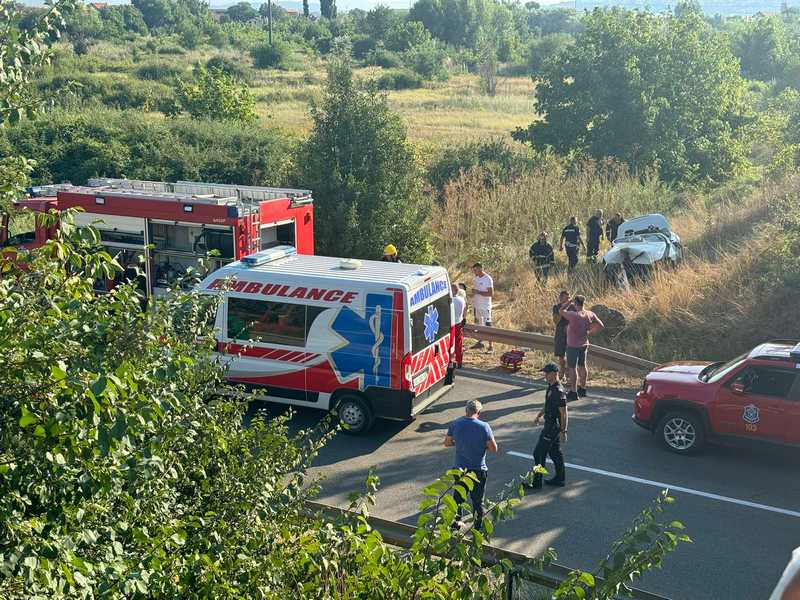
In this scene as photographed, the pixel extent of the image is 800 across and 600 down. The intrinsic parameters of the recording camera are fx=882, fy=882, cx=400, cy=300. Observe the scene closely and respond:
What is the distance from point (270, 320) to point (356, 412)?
1.63 metres

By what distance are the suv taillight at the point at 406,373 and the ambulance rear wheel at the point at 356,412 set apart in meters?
0.63

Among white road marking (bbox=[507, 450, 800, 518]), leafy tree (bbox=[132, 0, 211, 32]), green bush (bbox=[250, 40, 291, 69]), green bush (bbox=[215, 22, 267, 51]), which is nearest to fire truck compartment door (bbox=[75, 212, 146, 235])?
white road marking (bbox=[507, 450, 800, 518])

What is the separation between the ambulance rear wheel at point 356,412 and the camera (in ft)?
36.7

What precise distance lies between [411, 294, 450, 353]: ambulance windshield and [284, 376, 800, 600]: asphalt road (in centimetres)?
127

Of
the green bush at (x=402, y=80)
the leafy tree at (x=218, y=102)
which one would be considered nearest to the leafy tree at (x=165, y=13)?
the green bush at (x=402, y=80)

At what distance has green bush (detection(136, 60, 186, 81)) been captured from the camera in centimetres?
5484

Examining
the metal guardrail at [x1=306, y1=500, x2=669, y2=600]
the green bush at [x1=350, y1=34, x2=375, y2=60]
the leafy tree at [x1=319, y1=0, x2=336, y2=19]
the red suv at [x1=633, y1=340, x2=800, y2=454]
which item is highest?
the leafy tree at [x1=319, y1=0, x2=336, y2=19]

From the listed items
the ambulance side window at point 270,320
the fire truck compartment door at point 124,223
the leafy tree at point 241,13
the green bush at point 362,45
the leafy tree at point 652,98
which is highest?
the leafy tree at point 241,13

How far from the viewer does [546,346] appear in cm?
1428

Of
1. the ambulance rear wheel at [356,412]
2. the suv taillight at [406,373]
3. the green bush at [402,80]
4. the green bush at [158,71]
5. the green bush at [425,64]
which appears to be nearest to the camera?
the suv taillight at [406,373]

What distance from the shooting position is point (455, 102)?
187 feet

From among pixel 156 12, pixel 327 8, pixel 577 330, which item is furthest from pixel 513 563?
pixel 327 8

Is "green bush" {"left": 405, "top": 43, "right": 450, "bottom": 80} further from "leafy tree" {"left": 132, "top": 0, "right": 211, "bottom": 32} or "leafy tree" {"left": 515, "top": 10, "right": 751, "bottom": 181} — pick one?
"leafy tree" {"left": 515, "top": 10, "right": 751, "bottom": 181}

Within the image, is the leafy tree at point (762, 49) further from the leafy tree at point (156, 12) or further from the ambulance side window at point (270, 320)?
the ambulance side window at point (270, 320)
